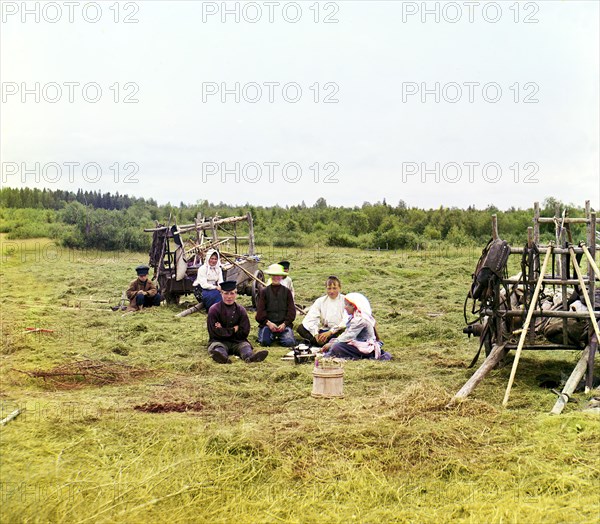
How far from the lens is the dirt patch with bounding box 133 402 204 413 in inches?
272

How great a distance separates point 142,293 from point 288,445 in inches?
360

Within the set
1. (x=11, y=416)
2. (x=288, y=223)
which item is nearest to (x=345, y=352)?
(x=11, y=416)

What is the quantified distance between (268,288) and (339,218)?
34019 millimetres

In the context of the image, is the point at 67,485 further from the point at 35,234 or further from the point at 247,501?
the point at 35,234

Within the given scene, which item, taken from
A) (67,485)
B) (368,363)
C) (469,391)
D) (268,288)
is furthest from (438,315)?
(67,485)

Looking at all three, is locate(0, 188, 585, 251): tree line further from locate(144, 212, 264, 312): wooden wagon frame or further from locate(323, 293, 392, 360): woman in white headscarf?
locate(323, 293, 392, 360): woman in white headscarf

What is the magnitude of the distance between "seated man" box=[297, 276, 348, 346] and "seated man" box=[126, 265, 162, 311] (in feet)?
16.1

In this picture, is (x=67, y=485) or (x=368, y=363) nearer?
(x=67, y=485)

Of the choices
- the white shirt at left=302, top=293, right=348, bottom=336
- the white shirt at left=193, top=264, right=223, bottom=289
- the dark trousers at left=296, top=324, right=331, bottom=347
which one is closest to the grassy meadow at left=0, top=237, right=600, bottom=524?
the white shirt at left=302, top=293, right=348, bottom=336

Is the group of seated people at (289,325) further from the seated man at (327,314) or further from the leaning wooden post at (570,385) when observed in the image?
the leaning wooden post at (570,385)

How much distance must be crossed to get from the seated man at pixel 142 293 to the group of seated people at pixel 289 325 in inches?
158

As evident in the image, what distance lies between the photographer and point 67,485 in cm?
516

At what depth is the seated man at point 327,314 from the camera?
10.4 meters

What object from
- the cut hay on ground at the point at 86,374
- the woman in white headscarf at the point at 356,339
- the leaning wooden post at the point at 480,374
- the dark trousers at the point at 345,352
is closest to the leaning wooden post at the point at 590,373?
the leaning wooden post at the point at 480,374
